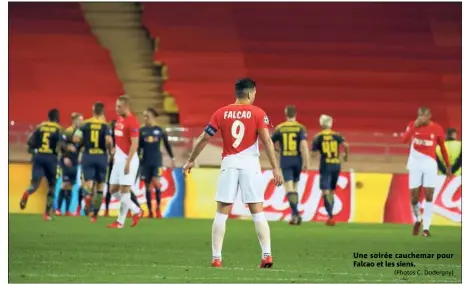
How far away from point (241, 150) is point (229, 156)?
0.14 metres

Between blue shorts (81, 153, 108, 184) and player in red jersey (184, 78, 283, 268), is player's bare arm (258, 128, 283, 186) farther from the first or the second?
blue shorts (81, 153, 108, 184)

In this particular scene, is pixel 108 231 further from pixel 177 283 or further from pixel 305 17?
pixel 305 17

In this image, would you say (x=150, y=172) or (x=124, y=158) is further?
(x=150, y=172)

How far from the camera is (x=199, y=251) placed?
14586 millimetres

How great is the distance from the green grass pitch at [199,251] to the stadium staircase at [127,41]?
898 cm

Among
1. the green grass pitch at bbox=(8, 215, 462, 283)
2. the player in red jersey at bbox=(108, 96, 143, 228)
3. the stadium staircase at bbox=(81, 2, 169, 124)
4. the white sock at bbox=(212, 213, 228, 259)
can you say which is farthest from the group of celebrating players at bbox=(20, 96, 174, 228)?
the stadium staircase at bbox=(81, 2, 169, 124)

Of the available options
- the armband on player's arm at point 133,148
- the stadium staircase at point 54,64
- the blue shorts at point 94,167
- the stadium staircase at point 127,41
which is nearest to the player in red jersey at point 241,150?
the armband on player's arm at point 133,148

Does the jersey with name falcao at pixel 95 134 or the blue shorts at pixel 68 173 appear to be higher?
the jersey with name falcao at pixel 95 134

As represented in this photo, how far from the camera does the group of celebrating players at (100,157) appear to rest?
713 inches

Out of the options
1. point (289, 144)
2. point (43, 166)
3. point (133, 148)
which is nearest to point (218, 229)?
point (133, 148)

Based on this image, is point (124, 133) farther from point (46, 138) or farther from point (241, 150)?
point (241, 150)

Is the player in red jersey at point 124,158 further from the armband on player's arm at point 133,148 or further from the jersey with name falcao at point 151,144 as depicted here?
the jersey with name falcao at point 151,144

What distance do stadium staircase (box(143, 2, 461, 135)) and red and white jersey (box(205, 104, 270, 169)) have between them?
17.2 m

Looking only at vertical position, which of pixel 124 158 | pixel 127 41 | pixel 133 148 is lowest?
pixel 124 158
